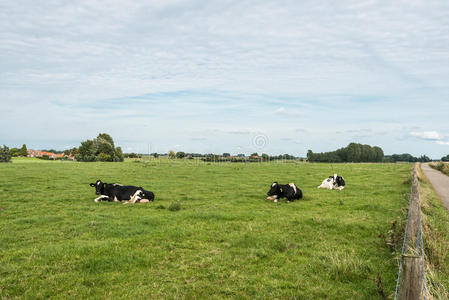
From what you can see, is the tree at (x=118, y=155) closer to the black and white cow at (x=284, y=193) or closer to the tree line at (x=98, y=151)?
the tree line at (x=98, y=151)

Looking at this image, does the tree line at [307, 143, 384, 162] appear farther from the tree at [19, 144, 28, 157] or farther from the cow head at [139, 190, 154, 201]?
the tree at [19, 144, 28, 157]

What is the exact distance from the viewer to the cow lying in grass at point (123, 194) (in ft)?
44.4

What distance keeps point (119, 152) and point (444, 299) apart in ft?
262

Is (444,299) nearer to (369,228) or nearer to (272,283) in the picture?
(272,283)

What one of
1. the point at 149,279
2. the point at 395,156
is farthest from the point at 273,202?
the point at 395,156

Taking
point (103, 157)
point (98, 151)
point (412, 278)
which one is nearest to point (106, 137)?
point (98, 151)

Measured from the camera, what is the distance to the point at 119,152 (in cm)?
7788

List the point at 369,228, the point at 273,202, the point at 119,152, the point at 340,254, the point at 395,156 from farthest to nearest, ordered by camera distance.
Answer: the point at 395,156, the point at 119,152, the point at 273,202, the point at 369,228, the point at 340,254

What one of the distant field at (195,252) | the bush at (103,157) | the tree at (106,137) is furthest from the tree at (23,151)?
the distant field at (195,252)

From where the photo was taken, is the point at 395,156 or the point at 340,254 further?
the point at 395,156

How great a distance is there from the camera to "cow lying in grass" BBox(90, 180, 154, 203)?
1355 centimetres

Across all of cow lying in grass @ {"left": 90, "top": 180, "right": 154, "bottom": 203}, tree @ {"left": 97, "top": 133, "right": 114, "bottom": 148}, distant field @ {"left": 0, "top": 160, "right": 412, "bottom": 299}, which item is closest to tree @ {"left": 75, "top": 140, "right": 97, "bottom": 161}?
tree @ {"left": 97, "top": 133, "right": 114, "bottom": 148}

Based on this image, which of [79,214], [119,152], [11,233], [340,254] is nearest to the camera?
[340,254]

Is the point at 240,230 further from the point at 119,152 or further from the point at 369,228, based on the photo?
the point at 119,152
